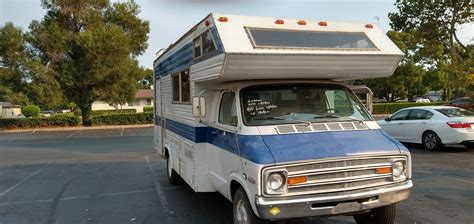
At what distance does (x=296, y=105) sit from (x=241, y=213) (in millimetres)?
1548

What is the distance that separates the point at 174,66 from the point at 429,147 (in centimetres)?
839

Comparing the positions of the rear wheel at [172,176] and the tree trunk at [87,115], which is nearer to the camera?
the rear wheel at [172,176]

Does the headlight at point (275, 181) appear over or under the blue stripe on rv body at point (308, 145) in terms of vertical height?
under

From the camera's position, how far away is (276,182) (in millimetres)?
4359

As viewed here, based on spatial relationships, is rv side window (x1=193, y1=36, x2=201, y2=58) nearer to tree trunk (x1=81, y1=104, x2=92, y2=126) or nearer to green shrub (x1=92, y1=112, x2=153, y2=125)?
green shrub (x1=92, y1=112, x2=153, y2=125)

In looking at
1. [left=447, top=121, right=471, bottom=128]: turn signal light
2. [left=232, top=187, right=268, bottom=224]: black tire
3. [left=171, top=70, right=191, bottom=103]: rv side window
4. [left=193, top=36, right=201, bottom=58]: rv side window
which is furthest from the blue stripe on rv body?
[left=447, top=121, right=471, bottom=128]: turn signal light

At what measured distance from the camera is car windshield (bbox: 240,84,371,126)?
5266mm

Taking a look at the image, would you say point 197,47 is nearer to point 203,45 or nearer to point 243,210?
point 203,45

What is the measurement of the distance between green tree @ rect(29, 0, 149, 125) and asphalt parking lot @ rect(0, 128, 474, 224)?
1601 centimetres

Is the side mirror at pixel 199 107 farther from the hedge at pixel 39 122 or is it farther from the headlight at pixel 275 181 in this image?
the hedge at pixel 39 122

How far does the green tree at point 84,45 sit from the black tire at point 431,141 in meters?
21.2

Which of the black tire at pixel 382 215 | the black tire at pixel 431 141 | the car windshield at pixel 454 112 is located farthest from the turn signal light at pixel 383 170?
the car windshield at pixel 454 112

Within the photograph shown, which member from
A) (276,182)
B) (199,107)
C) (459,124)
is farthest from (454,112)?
(276,182)

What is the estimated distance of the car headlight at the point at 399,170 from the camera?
4707 millimetres
